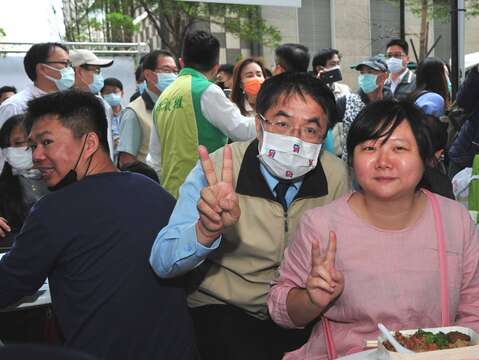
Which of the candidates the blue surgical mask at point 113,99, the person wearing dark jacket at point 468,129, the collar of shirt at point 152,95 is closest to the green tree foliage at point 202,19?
the blue surgical mask at point 113,99

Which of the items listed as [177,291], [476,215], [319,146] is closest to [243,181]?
[319,146]

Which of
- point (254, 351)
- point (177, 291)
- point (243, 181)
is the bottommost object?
point (254, 351)

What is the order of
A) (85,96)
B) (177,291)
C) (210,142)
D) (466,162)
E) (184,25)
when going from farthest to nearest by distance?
(184,25) → (466,162) → (210,142) → (85,96) → (177,291)

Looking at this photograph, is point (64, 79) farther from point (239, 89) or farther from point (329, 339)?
point (329, 339)

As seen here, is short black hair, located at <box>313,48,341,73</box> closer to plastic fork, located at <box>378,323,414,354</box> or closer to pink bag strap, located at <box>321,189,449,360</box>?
pink bag strap, located at <box>321,189,449,360</box>

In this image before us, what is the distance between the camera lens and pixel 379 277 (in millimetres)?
1890

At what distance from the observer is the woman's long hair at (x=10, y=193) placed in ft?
11.2

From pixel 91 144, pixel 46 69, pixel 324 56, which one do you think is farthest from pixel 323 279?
pixel 324 56

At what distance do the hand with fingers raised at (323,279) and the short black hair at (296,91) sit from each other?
716 mm

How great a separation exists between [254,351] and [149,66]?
11.2ft

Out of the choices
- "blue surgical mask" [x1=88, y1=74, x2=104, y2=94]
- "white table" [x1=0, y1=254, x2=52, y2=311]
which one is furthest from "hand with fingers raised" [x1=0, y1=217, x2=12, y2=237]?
"blue surgical mask" [x1=88, y1=74, x2=104, y2=94]

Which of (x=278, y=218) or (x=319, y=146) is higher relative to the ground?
(x=319, y=146)

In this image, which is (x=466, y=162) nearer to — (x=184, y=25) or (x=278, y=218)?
(x=278, y=218)

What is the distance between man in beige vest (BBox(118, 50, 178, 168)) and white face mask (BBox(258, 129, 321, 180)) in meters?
2.35
